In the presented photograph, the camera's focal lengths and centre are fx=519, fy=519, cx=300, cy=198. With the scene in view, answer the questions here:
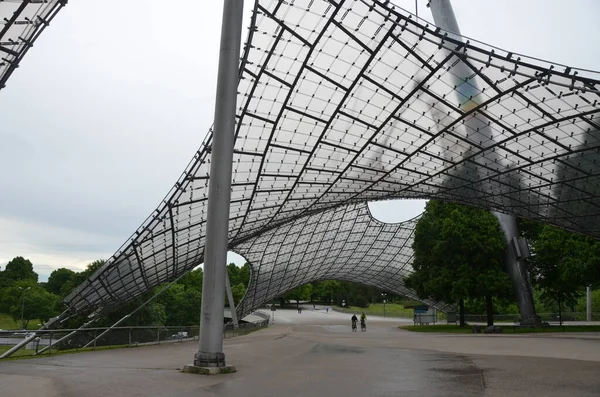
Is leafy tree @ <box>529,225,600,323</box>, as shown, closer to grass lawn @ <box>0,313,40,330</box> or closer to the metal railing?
the metal railing

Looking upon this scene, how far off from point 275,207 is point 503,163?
19.1 meters

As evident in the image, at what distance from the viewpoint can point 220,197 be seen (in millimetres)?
17938

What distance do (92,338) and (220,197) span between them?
1688 cm

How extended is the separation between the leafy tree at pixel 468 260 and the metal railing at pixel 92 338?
97.7ft

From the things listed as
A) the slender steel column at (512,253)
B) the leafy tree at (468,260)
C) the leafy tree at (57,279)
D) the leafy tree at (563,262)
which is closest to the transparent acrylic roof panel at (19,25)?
the slender steel column at (512,253)

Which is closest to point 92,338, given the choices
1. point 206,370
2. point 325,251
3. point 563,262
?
point 206,370

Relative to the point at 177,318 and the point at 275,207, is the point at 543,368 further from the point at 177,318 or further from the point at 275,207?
the point at 177,318

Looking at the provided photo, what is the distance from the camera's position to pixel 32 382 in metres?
14.5

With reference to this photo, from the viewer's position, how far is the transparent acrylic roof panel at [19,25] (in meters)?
16.6

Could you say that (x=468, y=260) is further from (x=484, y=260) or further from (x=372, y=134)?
(x=372, y=134)

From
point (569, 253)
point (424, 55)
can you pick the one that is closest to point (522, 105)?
point (424, 55)

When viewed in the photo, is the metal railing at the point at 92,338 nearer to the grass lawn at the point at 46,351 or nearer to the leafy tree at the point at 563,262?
the grass lawn at the point at 46,351

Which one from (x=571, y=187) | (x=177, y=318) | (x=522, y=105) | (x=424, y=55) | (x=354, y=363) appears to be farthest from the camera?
(x=177, y=318)

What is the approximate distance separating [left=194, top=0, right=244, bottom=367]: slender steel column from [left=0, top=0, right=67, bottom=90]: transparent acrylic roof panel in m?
5.62
